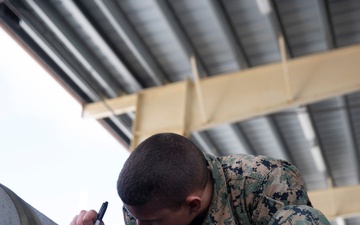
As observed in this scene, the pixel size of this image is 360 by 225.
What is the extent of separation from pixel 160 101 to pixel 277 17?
1.72 meters

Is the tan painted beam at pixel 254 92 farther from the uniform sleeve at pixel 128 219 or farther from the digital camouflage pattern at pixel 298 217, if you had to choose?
the digital camouflage pattern at pixel 298 217

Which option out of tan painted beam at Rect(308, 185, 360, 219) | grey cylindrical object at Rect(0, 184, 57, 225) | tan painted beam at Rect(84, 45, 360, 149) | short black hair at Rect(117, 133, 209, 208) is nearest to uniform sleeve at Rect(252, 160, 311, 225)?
short black hair at Rect(117, 133, 209, 208)

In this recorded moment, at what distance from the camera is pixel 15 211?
1.71 meters

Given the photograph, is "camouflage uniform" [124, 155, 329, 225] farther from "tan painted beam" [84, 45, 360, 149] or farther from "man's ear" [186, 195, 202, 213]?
"tan painted beam" [84, 45, 360, 149]

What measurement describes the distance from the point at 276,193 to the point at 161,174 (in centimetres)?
41

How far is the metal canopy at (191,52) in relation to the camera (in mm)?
6332

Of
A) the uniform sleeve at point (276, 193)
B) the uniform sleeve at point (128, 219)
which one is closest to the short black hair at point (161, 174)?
the uniform sleeve at point (276, 193)

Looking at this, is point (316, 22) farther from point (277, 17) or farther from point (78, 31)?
point (78, 31)

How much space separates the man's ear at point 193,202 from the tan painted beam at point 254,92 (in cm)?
449

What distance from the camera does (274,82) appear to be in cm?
652

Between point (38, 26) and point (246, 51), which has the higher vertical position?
point (246, 51)

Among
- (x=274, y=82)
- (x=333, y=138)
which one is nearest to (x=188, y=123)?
(x=274, y=82)

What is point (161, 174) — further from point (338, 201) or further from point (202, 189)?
point (338, 201)

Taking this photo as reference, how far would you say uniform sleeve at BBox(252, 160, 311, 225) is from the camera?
6.41ft
